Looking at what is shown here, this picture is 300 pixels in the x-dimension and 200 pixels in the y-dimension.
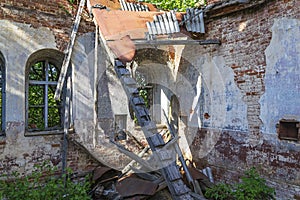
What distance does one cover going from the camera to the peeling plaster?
15.9 ft

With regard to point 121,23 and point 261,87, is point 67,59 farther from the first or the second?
point 261,87

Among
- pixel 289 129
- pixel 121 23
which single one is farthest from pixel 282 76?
pixel 121 23

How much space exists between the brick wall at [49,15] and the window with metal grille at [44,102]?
758mm

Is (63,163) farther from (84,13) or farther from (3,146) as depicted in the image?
(84,13)

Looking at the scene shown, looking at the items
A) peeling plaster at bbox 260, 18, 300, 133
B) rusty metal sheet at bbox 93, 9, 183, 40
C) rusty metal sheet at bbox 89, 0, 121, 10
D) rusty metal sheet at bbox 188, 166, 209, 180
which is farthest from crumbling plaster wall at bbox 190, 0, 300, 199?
rusty metal sheet at bbox 89, 0, 121, 10

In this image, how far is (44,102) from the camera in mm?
6270

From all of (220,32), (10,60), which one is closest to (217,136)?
(220,32)

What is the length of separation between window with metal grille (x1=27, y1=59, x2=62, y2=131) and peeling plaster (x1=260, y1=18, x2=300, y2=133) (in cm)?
437

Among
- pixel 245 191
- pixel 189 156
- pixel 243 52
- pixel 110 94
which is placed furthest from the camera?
pixel 189 156

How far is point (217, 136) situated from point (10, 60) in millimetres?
4624

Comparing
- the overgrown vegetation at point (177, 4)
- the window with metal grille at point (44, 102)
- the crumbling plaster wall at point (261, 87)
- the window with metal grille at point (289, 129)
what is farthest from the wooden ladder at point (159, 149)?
the overgrown vegetation at point (177, 4)

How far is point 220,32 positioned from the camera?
6418 millimetres

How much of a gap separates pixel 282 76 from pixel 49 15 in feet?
15.6

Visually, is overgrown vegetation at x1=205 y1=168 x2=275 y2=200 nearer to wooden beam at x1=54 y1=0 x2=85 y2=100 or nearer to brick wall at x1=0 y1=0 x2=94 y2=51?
wooden beam at x1=54 y1=0 x2=85 y2=100
